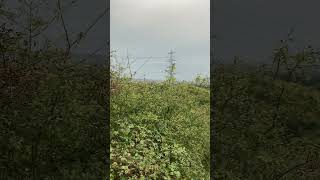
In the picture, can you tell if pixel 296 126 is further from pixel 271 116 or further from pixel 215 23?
pixel 215 23

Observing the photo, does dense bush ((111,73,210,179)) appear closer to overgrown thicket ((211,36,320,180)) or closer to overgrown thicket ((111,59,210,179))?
overgrown thicket ((111,59,210,179))

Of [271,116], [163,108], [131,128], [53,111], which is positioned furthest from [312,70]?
[53,111]

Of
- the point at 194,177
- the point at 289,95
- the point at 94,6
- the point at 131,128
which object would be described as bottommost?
the point at 194,177

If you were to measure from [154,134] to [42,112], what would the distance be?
5.37ft

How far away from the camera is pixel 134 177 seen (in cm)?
528

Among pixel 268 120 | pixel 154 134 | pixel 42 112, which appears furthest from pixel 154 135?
pixel 268 120

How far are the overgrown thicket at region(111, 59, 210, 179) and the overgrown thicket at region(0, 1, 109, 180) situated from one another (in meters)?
0.30

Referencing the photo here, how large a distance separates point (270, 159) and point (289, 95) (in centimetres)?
119

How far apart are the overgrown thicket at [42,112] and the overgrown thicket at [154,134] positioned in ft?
0.98

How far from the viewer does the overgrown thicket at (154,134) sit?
5.51m

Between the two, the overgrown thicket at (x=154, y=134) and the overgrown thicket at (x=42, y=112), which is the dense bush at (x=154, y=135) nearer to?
the overgrown thicket at (x=154, y=134)

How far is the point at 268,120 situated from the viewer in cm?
659

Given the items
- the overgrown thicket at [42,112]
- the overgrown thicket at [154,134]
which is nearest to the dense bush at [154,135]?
the overgrown thicket at [154,134]

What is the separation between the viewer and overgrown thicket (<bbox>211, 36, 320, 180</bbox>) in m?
6.04
